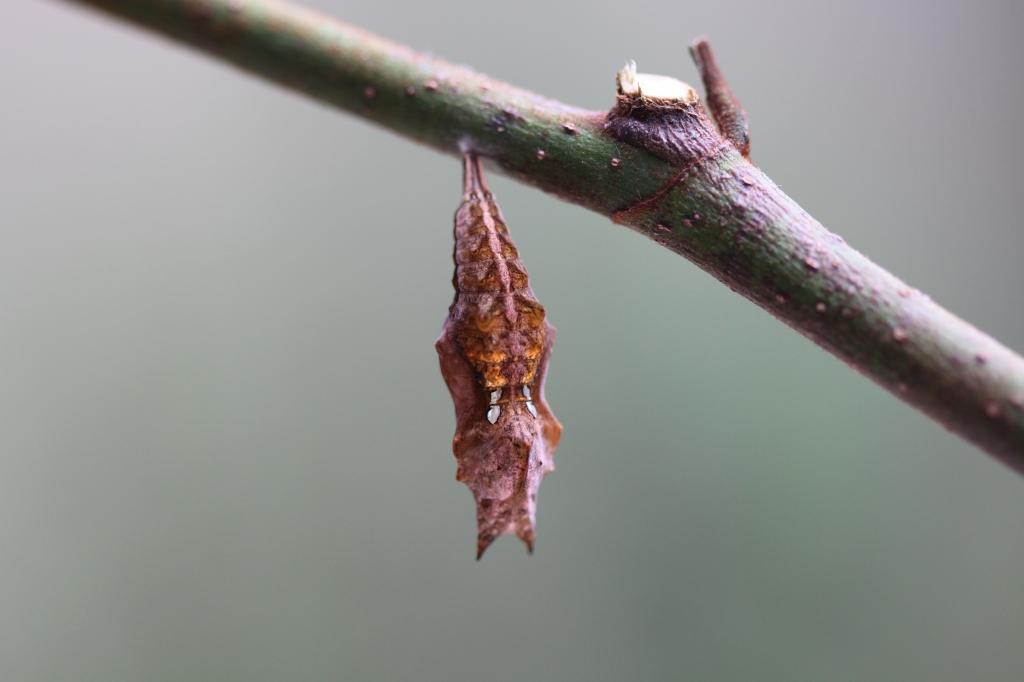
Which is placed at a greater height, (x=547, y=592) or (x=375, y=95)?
(x=375, y=95)

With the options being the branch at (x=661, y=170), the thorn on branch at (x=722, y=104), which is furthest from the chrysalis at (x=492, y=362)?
the thorn on branch at (x=722, y=104)

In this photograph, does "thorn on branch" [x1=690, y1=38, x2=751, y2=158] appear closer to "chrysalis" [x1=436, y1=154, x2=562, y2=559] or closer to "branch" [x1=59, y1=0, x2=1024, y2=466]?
"branch" [x1=59, y1=0, x2=1024, y2=466]

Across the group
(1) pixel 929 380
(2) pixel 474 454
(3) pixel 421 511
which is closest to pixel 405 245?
(3) pixel 421 511

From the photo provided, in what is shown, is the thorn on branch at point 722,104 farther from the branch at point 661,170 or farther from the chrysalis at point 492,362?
the chrysalis at point 492,362

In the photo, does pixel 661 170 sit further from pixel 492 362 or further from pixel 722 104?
pixel 492 362

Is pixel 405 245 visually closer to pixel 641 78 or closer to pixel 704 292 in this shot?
pixel 704 292

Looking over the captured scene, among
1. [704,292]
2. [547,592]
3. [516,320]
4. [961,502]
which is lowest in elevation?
[547,592]

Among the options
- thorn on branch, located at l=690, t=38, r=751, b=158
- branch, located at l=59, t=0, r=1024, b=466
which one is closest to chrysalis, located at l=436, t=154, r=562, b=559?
branch, located at l=59, t=0, r=1024, b=466
